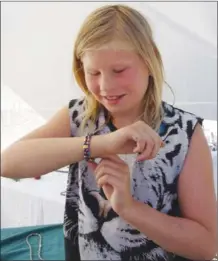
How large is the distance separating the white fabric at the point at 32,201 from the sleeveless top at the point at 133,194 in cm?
38

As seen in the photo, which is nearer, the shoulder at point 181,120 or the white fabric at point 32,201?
the shoulder at point 181,120

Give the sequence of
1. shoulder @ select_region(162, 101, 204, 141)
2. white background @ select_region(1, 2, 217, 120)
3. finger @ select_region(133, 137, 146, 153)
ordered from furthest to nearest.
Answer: white background @ select_region(1, 2, 217, 120) → shoulder @ select_region(162, 101, 204, 141) → finger @ select_region(133, 137, 146, 153)

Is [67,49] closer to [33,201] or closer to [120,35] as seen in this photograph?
[33,201]

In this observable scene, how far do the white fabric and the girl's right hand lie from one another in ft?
1.75

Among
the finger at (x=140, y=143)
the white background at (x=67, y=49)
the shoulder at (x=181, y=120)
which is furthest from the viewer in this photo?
the white background at (x=67, y=49)

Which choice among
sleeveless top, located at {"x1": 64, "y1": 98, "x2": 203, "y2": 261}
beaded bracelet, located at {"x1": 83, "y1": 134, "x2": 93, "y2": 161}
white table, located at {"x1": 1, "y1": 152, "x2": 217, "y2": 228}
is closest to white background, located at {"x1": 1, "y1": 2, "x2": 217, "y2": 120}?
white table, located at {"x1": 1, "y1": 152, "x2": 217, "y2": 228}

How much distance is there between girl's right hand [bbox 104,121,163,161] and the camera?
0.35 m

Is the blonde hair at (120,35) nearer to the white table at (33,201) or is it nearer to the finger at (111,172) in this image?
the finger at (111,172)

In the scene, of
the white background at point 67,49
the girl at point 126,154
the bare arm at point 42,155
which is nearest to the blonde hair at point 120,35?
the girl at point 126,154

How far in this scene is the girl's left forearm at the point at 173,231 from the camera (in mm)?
398

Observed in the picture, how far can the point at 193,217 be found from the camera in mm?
441

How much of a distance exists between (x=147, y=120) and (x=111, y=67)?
0.37ft

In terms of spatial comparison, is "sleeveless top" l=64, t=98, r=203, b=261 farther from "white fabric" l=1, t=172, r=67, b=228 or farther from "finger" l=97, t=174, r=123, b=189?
"white fabric" l=1, t=172, r=67, b=228

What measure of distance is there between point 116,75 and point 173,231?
0.66 ft
